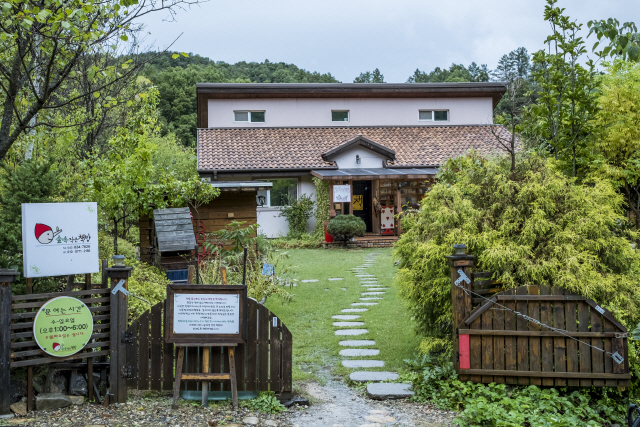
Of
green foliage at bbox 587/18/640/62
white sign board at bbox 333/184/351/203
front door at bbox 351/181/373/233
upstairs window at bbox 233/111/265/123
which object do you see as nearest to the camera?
green foliage at bbox 587/18/640/62

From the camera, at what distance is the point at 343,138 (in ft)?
74.6

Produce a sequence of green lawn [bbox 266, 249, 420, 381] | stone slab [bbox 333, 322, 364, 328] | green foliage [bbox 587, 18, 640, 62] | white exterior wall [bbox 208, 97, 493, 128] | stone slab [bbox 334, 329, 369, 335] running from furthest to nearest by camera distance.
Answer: white exterior wall [bbox 208, 97, 493, 128], stone slab [bbox 333, 322, 364, 328], stone slab [bbox 334, 329, 369, 335], green lawn [bbox 266, 249, 420, 381], green foliage [bbox 587, 18, 640, 62]

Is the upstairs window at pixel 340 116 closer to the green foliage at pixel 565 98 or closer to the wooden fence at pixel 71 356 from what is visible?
the green foliage at pixel 565 98

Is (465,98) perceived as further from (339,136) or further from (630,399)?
(630,399)

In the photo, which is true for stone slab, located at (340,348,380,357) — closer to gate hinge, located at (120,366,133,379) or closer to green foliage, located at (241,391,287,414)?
green foliage, located at (241,391,287,414)

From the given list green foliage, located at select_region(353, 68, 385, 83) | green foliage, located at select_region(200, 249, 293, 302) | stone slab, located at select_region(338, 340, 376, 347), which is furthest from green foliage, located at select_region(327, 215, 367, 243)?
green foliage, located at select_region(353, 68, 385, 83)

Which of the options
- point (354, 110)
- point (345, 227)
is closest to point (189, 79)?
point (354, 110)

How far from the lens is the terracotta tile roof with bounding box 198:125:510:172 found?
808 inches

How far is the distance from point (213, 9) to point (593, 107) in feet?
18.3

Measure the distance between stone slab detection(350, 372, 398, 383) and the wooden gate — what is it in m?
0.93

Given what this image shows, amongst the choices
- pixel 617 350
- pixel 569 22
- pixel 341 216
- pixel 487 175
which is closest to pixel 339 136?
pixel 341 216

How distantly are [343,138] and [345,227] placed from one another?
6.09 meters

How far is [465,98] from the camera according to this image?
25.0 metres

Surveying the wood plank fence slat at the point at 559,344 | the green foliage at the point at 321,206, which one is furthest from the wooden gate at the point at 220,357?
the green foliage at the point at 321,206
